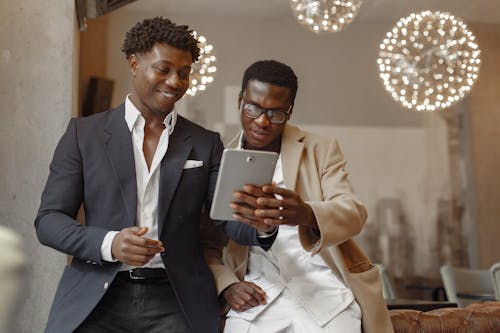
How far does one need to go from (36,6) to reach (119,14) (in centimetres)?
477

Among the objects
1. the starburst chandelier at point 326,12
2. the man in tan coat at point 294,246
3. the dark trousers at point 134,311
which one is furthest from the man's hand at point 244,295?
the starburst chandelier at point 326,12

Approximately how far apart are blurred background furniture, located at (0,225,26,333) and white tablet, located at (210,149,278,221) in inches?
50.2

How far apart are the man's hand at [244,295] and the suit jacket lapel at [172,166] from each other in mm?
371

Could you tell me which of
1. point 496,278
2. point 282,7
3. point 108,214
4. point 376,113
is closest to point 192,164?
point 108,214

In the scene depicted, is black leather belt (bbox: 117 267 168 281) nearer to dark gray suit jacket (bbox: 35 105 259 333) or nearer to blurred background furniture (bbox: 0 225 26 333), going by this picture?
dark gray suit jacket (bbox: 35 105 259 333)

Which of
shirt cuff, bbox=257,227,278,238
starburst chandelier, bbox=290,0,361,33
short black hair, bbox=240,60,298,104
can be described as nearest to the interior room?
starburst chandelier, bbox=290,0,361,33

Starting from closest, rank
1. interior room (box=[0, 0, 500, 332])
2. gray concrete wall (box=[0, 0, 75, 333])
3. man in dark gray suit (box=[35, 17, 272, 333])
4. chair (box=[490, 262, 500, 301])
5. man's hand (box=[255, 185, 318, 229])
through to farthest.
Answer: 1. man's hand (box=[255, 185, 318, 229])
2. man in dark gray suit (box=[35, 17, 272, 333])
3. gray concrete wall (box=[0, 0, 75, 333])
4. chair (box=[490, 262, 500, 301])
5. interior room (box=[0, 0, 500, 332])

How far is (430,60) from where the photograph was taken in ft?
15.8

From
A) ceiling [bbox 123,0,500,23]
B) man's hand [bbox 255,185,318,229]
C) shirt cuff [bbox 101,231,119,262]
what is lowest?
shirt cuff [bbox 101,231,119,262]

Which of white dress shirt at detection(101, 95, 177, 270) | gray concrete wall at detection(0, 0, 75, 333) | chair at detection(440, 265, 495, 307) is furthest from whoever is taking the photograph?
chair at detection(440, 265, 495, 307)

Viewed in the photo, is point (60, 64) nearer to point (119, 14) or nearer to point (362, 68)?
point (119, 14)

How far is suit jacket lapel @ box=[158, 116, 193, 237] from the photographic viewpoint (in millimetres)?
2088

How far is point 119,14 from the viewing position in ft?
25.5

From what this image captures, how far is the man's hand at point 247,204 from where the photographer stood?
1.89 m
